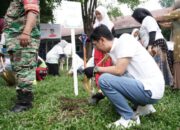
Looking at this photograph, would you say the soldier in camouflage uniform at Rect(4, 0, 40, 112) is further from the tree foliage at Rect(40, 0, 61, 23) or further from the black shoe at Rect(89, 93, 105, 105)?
the tree foliage at Rect(40, 0, 61, 23)

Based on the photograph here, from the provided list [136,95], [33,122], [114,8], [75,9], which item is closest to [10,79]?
[75,9]

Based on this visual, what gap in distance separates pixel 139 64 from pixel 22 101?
1.58 meters

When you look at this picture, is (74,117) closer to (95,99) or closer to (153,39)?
(95,99)

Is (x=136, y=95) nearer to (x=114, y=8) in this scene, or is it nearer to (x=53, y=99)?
(x=53, y=99)

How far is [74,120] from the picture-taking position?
4.12 meters

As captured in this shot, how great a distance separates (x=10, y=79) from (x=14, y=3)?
366 cm

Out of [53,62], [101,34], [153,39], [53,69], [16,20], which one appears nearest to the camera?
[101,34]

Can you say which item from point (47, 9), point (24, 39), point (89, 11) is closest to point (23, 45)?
point (24, 39)

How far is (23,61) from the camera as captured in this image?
14.8 feet

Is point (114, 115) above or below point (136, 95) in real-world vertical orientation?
below

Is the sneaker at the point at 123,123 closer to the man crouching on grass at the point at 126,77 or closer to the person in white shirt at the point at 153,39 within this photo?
the man crouching on grass at the point at 126,77

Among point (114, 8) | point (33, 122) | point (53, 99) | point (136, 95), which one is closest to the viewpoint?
point (136, 95)

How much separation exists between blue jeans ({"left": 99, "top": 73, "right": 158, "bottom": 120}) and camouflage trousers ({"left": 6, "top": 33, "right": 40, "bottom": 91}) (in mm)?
1121

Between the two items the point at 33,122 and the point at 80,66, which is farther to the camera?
the point at 80,66
